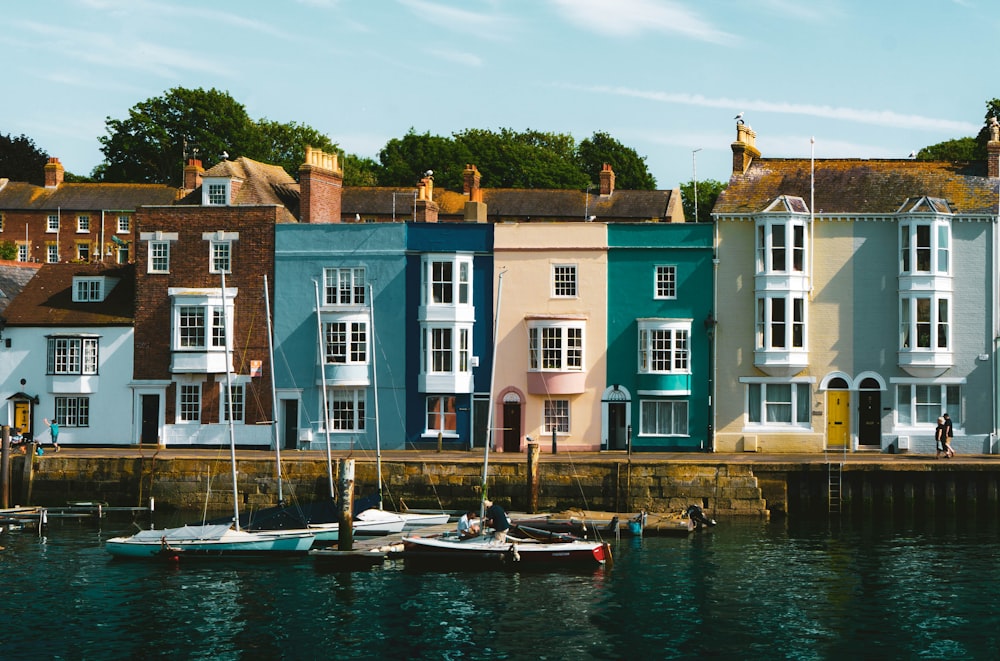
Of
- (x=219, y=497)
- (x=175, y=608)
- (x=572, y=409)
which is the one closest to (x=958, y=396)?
(x=572, y=409)

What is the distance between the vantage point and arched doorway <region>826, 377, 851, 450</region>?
53906 millimetres

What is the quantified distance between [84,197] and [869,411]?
6793 cm

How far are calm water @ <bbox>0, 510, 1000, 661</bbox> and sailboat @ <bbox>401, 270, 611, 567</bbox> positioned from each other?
586mm

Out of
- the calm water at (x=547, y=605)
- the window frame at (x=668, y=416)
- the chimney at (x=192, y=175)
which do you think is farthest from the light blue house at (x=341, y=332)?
the chimney at (x=192, y=175)

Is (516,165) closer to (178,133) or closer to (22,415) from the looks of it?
(178,133)

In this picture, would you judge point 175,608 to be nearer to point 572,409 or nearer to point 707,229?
point 572,409

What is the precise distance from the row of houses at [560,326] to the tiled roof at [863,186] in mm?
92

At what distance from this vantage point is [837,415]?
177 ft

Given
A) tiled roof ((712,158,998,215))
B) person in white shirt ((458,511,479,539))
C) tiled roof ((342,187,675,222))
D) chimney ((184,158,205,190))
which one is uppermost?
tiled roof ((342,187,675,222))

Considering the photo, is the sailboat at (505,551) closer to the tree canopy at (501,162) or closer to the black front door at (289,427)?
the black front door at (289,427)

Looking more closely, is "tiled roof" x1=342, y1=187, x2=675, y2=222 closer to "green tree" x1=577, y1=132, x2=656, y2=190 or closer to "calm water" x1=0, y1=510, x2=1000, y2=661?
"green tree" x1=577, y1=132, x2=656, y2=190

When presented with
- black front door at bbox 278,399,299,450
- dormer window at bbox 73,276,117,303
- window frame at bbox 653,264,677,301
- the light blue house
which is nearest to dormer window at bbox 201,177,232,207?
the light blue house

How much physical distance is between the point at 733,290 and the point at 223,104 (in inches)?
2668

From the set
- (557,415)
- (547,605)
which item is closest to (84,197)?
(557,415)
